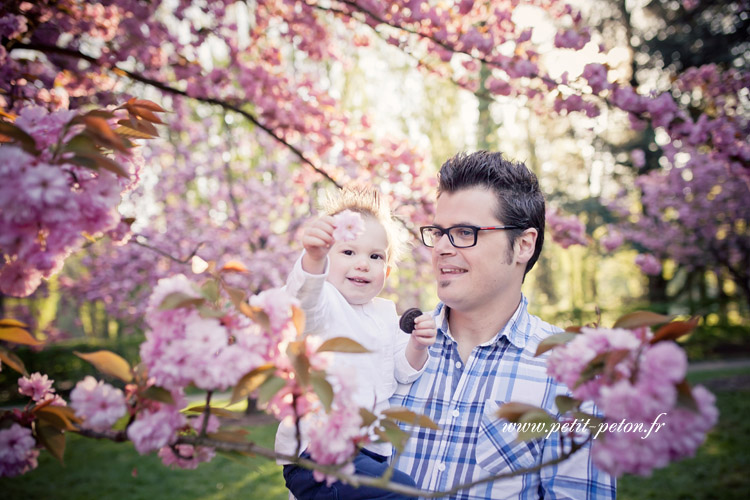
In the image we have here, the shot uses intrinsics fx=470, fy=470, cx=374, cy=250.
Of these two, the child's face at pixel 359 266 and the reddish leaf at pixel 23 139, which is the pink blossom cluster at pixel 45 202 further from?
the child's face at pixel 359 266

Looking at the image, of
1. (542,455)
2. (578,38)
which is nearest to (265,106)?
(578,38)

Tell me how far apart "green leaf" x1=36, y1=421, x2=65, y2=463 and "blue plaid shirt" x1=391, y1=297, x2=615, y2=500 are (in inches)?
37.3

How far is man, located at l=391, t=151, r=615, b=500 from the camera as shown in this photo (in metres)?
1.60

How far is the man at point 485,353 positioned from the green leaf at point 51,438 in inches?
45.3

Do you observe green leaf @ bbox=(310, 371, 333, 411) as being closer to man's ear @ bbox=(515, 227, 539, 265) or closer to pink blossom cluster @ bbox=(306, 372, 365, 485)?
pink blossom cluster @ bbox=(306, 372, 365, 485)

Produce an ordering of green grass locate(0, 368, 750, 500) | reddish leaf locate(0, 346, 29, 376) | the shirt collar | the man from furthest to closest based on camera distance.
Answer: green grass locate(0, 368, 750, 500) < the shirt collar < the man < reddish leaf locate(0, 346, 29, 376)

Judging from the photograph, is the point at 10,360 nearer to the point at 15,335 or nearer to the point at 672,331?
the point at 15,335

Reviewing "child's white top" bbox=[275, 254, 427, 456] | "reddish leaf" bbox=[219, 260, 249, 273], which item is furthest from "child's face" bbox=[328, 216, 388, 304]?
"reddish leaf" bbox=[219, 260, 249, 273]

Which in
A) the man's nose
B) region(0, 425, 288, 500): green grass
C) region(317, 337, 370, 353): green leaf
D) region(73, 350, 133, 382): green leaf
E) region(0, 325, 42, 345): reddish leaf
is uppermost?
the man's nose

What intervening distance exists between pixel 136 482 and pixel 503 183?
542cm

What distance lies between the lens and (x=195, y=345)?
0.86 meters

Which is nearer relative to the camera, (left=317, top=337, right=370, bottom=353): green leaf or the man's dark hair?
(left=317, top=337, right=370, bottom=353): green leaf

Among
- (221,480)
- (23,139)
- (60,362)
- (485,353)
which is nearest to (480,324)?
(485,353)

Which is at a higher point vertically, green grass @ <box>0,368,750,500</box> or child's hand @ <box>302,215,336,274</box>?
child's hand @ <box>302,215,336,274</box>
